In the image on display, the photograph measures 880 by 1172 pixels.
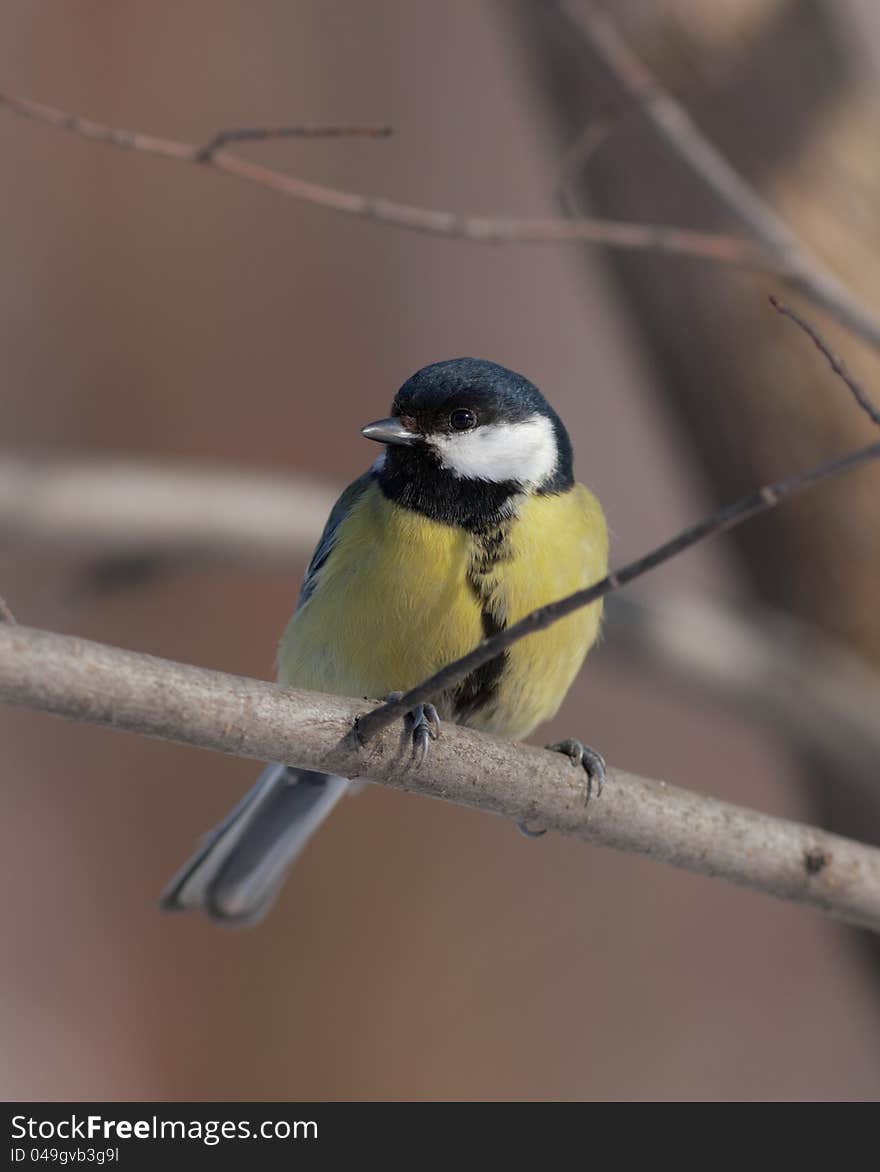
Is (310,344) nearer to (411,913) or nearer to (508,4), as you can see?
(508,4)

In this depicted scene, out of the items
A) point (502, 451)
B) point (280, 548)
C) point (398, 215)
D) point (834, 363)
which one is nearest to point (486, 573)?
point (502, 451)

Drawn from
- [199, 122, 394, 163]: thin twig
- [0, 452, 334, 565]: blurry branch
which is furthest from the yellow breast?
[0, 452, 334, 565]: blurry branch

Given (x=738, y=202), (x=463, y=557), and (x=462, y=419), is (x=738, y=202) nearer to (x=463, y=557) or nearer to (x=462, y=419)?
(x=462, y=419)

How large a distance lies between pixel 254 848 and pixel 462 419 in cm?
112

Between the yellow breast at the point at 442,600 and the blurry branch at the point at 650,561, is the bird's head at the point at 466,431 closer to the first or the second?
the yellow breast at the point at 442,600

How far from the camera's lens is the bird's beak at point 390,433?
7.48 ft

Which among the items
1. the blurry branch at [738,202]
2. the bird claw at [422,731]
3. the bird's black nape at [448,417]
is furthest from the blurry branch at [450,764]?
the blurry branch at [738,202]

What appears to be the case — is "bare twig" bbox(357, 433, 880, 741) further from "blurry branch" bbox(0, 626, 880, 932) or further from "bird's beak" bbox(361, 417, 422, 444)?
"bird's beak" bbox(361, 417, 422, 444)

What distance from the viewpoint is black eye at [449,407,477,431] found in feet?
7.74

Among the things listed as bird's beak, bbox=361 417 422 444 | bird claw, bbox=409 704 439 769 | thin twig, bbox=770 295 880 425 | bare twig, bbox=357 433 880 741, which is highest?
→ bird's beak, bbox=361 417 422 444

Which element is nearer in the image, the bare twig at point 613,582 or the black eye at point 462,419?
the bare twig at point 613,582

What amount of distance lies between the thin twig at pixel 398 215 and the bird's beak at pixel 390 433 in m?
0.37

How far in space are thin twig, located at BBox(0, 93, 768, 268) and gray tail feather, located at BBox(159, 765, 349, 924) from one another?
44.7 inches

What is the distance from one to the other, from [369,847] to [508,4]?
10.6ft
